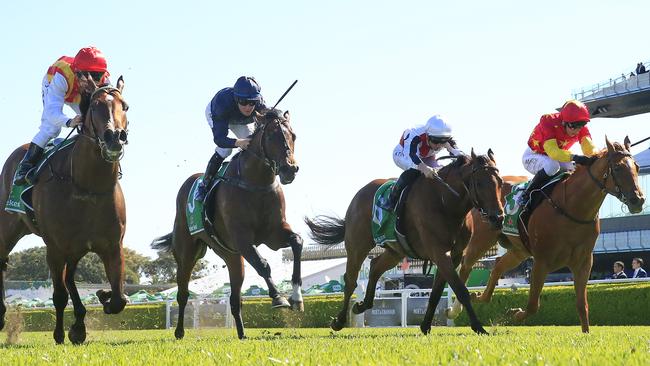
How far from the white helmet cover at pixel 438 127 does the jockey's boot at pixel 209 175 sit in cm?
207

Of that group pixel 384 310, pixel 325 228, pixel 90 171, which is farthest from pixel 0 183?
pixel 384 310

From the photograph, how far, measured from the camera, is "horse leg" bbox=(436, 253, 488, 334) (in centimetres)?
779

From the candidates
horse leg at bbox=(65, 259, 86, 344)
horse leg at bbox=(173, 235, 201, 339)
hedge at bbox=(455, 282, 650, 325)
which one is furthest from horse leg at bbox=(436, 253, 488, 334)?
hedge at bbox=(455, 282, 650, 325)

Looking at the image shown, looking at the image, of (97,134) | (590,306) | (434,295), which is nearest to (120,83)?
(97,134)

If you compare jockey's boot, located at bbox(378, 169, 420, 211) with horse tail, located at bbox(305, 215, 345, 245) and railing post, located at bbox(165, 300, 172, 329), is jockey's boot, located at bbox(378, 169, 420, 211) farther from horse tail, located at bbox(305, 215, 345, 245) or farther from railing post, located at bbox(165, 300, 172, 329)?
railing post, located at bbox(165, 300, 172, 329)

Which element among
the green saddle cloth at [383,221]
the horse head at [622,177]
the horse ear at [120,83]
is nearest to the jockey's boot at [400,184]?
the green saddle cloth at [383,221]

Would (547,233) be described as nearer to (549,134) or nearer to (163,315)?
(549,134)

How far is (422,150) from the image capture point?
9.41 metres

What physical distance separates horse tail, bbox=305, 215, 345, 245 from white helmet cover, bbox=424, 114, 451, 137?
2.61m

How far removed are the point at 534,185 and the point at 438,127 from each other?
51.3 inches

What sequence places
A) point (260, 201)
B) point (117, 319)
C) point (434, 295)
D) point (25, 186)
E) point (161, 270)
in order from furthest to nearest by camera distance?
point (161, 270)
point (117, 319)
point (434, 295)
point (260, 201)
point (25, 186)

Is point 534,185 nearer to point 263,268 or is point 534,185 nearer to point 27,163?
point 263,268

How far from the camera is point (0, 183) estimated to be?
901cm

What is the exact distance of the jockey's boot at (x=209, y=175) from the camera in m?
9.26
